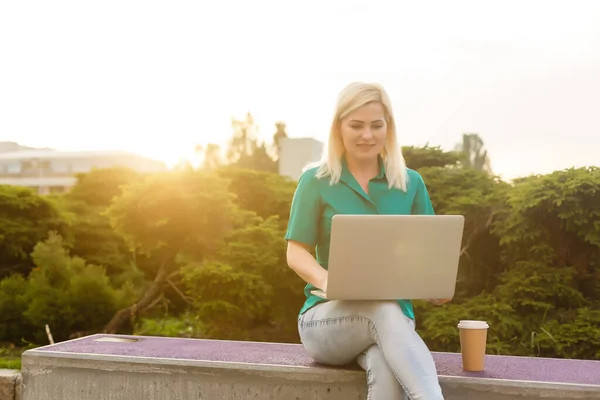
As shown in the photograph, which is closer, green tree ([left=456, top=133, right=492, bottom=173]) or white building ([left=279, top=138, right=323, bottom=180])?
green tree ([left=456, top=133, right=492, bottom=173])

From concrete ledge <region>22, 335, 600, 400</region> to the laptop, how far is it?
408mm

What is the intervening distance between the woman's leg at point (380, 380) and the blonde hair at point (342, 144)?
59cm

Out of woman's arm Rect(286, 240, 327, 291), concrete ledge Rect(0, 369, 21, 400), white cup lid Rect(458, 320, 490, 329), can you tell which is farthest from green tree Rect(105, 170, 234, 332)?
white cup lid Rect(458, 320, 490, 329)

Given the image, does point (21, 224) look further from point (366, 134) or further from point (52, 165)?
point (52, 165)

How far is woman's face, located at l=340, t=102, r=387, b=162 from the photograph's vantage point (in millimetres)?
2189

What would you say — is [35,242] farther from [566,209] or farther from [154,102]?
[566,209]

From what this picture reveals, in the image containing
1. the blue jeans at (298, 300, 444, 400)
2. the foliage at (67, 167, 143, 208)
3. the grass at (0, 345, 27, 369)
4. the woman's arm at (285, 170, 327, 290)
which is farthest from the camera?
the foliage at (67, 167, 143, 208)

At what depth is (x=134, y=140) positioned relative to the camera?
20.5 ft

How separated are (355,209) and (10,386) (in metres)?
1.89

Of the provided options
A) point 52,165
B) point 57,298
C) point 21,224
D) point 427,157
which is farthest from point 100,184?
point 52,165

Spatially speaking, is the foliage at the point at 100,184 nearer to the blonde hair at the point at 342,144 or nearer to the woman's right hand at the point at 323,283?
the blonde hair at the point at 342,144

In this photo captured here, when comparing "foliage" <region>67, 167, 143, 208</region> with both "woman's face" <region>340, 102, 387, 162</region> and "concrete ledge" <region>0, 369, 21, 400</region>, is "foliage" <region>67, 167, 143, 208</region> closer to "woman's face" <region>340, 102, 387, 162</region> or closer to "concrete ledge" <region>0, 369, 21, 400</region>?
"concrete ledge" <region>0, 369, 21, 400</region>

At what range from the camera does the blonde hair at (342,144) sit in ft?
7.18

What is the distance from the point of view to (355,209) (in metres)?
2.23
